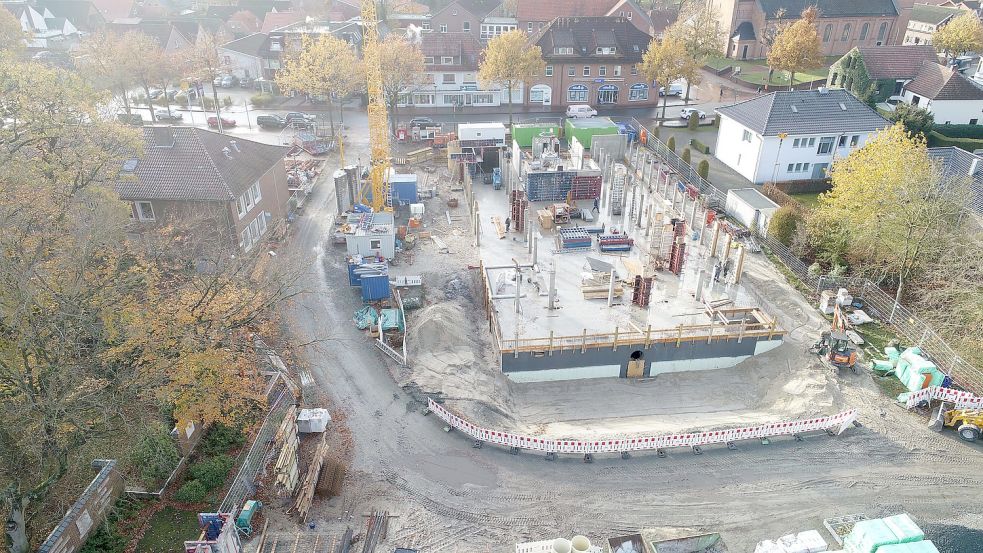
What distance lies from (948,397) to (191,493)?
1131 inches

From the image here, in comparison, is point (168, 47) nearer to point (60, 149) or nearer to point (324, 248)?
point (324, 248)

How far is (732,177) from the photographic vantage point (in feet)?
163

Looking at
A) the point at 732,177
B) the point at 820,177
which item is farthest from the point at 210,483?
the point at 820,177

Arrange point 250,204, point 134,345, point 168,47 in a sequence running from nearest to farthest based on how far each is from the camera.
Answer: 1. point 134,345
2. point 250,204
3. point 168,47

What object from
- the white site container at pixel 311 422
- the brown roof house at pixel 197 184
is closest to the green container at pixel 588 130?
the brown roof house at pixel 197 184

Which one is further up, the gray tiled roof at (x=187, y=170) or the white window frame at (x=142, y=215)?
the gray tiled roof at (x=187, y=170)

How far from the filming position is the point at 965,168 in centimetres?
3991

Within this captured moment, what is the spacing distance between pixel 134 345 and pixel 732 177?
4322 centimetres

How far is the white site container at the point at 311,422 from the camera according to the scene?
24344 mm

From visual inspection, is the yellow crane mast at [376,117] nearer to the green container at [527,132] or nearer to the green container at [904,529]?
the green container at [527,132]

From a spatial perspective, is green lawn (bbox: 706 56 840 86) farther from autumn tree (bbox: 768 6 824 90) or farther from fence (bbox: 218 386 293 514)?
fence (bbox: 218 386 293 514)

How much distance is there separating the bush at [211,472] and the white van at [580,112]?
47.0 meters

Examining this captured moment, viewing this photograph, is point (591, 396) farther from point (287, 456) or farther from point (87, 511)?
point (87, 511)

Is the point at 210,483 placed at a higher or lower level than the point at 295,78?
lower
